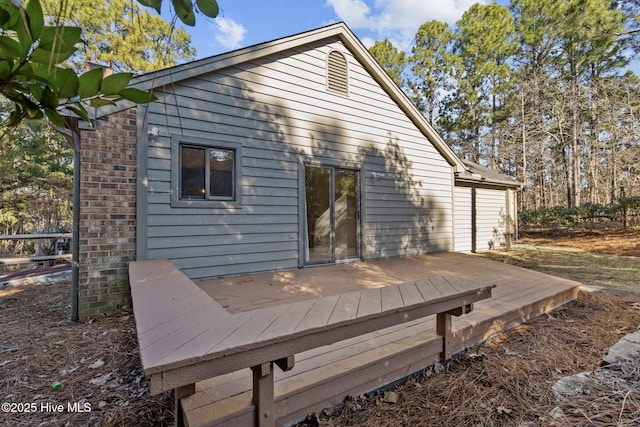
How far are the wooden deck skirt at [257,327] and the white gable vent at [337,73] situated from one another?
4.81 meters

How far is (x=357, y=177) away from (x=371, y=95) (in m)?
1.87

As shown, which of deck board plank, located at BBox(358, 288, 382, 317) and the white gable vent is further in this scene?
the white gable vent

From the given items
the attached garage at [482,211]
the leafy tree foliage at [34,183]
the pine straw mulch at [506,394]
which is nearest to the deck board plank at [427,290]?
the pine straw mulch at [506,394]

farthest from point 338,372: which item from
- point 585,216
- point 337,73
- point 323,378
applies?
point 585,216

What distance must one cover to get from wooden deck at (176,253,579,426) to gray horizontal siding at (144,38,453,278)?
0.66 meters

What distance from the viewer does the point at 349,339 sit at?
2.46 metres

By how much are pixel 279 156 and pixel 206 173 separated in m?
1.30

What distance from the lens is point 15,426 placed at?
1905 millimetres

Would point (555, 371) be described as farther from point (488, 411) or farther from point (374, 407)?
point (374, 407)

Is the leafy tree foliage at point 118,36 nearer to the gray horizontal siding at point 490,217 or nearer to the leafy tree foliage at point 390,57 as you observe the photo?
the leafy tree foliage at point 390,57

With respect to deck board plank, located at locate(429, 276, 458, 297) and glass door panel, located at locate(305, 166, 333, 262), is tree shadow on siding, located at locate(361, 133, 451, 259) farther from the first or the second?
deck board plank, located at locate(429, 276, 458, 297)

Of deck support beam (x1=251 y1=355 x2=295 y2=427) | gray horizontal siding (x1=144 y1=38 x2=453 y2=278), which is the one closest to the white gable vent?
gray horizontal siding (x1=144 y1=38 x2=453 y2=278)

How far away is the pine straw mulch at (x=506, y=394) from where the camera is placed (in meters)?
1.80

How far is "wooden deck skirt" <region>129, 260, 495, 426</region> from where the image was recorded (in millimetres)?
1190
